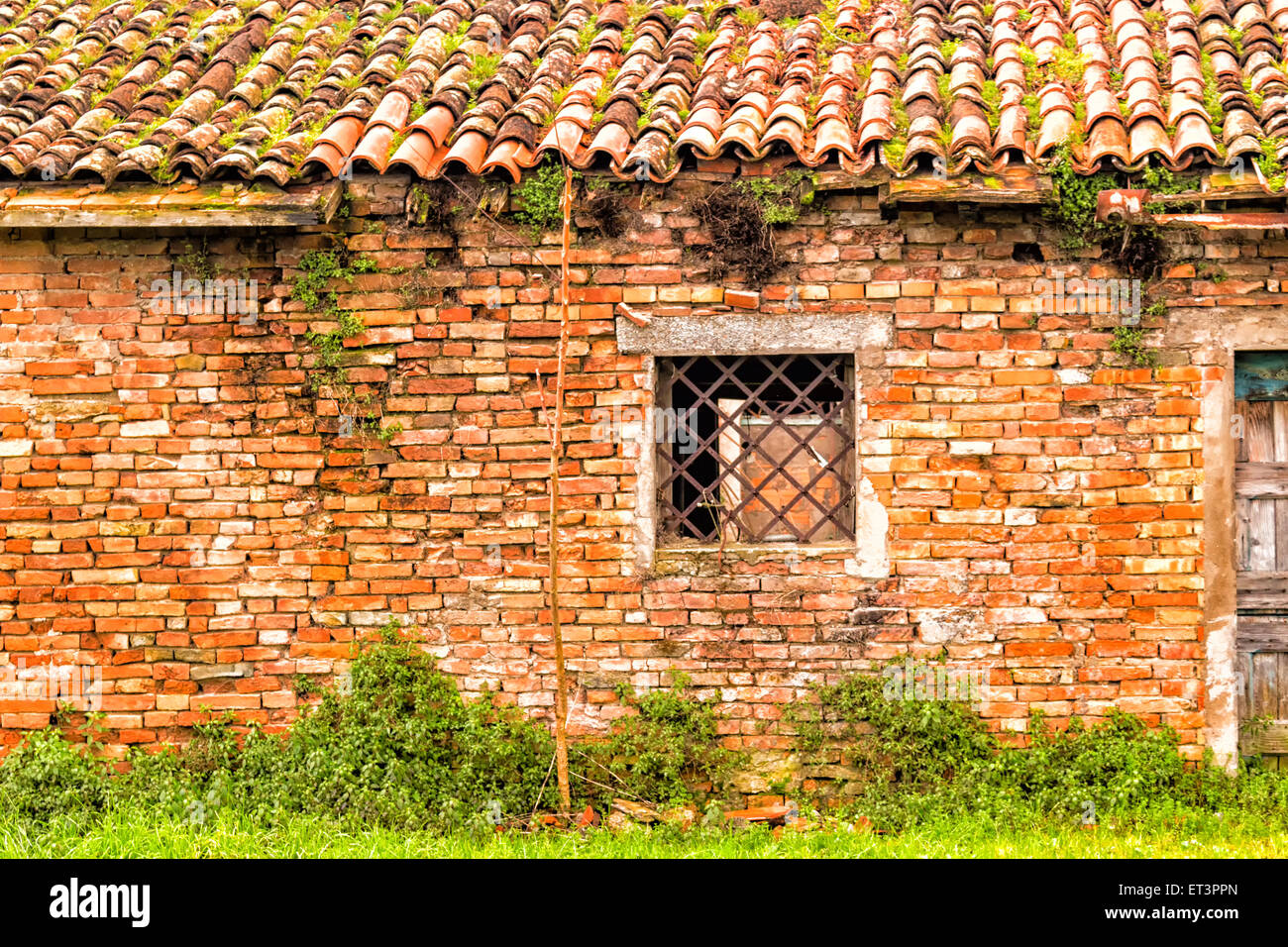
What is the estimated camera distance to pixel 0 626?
17.3 feet

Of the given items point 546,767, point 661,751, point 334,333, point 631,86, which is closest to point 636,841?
point 661,751

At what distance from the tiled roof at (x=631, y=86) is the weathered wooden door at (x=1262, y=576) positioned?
1.44 meters

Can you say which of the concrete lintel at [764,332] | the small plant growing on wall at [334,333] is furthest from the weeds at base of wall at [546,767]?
the concrete lintel at [764,332]

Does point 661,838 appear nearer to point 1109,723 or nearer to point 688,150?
point 1109,723

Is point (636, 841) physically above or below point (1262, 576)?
below

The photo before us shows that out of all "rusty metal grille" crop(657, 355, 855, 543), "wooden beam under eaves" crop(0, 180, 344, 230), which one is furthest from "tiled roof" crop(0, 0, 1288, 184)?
"rusty metal grille" crop(657, 355, 855, 543)

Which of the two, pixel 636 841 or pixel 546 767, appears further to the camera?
pixel 546 767

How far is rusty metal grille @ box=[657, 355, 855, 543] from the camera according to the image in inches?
207

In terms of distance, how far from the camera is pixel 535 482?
5184 mm

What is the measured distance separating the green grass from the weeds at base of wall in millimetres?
100

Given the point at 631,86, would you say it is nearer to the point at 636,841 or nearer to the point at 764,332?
the point at 764,332

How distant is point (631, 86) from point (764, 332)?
1547mm

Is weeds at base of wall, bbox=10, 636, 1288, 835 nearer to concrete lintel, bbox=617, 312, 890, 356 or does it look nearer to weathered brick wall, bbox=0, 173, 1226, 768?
weathered brick wall, bbox=0, 173, 1226, 768

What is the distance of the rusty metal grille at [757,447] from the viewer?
525cm
